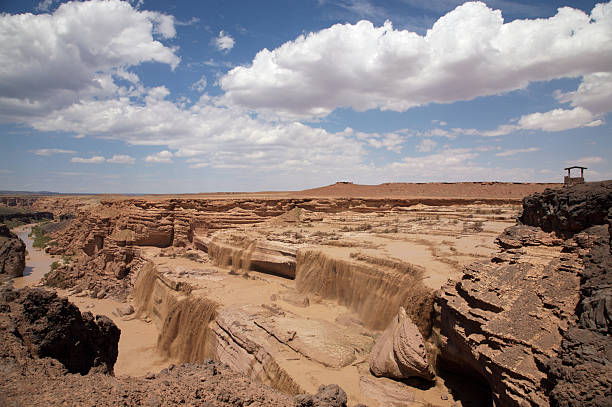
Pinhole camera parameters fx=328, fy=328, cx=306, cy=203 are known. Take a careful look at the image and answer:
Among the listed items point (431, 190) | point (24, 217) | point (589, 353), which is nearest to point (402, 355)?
point (589, 353)

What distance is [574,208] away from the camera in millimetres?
5707

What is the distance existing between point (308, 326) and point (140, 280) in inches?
452

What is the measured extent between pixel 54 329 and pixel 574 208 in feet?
27.6

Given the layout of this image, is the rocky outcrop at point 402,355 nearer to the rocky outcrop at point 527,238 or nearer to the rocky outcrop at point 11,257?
the rocky outcrop at point 527,238

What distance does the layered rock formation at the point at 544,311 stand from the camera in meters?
3.32

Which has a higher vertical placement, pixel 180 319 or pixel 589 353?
pixel 589 353

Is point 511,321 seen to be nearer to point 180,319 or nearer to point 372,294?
point 372,294

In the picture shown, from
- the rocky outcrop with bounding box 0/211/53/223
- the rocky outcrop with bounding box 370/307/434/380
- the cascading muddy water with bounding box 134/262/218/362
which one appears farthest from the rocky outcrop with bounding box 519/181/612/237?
the rocky outcrop with bounding box 0/211/53/223

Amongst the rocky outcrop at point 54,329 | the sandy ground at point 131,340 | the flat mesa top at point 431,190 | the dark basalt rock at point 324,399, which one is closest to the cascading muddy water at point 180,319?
the sandy ground at point 131,340

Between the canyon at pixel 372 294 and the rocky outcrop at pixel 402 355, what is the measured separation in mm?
26

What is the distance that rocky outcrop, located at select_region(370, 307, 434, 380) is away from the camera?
6.05 metres

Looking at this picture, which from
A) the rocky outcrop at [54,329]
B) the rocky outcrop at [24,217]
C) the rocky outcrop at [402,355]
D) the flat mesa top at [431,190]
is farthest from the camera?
the rocky outcrop at [24,217]

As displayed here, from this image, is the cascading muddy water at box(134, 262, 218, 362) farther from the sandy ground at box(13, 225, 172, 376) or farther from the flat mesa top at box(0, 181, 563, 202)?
the flat mesa top at box(0, 181, 563, 202)


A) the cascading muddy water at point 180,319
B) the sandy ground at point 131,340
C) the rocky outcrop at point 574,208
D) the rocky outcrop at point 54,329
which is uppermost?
the rocky outcrop at point 574,208
